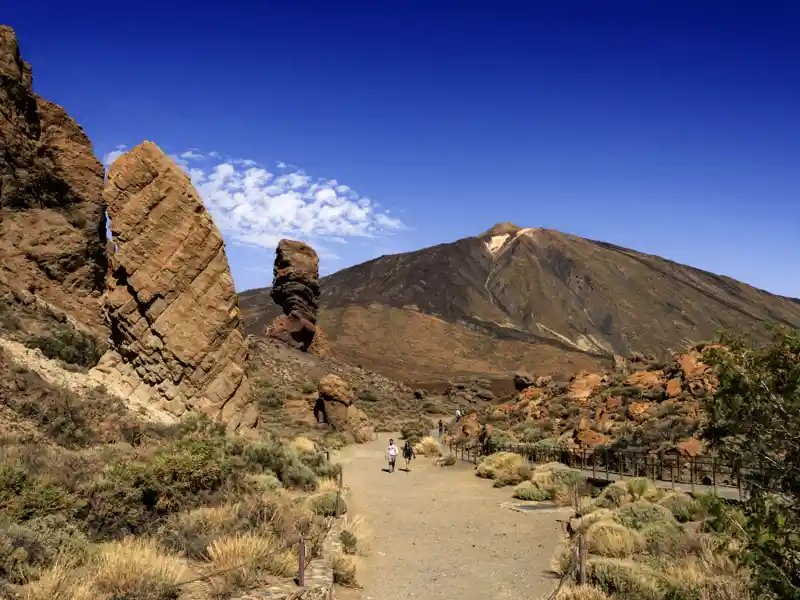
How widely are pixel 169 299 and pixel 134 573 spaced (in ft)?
30.0

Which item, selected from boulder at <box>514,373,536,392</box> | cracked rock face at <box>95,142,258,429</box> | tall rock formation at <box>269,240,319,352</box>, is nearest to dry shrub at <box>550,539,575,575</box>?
cracked rock face at <box>95,142,258,429</box>

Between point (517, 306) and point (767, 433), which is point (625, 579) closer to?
point (767, 433)

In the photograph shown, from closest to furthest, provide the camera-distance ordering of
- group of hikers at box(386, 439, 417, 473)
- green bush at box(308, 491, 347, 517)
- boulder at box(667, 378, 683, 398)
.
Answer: green bush at box(308, 491, 347, 517), group of hikers at box(386, 439, 417, 473), boulder at box(667, 378, 683, 398)

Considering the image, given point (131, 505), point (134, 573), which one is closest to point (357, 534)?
point (131, 505)

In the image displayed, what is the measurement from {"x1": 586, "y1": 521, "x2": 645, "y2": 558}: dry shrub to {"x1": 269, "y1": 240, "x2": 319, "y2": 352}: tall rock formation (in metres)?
46.5

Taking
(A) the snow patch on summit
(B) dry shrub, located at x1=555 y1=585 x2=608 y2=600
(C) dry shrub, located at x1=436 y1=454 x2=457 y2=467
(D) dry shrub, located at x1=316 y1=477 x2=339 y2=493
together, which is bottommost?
(C) dry shrub, located at x1=436 y1=454 x2=457 y2=467

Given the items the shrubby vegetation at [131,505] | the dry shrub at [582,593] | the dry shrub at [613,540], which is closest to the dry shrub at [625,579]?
the dry shrub at [582,593]

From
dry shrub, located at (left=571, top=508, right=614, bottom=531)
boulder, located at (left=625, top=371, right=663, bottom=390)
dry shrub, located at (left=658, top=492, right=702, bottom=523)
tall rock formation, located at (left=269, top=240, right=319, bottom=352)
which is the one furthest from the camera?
tall rock formation, located at (left=269, top=240, right=319, bottom=352)

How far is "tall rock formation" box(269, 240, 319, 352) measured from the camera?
55969mm

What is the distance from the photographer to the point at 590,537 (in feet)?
33.3

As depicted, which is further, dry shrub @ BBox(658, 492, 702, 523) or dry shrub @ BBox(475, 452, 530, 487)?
dry shrub @ BBox(475, 452, 530, 487)

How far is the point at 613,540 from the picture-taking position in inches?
382

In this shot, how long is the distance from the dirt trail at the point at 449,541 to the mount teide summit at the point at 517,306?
192 ft

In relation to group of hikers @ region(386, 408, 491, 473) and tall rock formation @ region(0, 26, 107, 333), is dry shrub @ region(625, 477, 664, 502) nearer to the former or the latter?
group of hikers @ region(386, 408, 491, 473)
